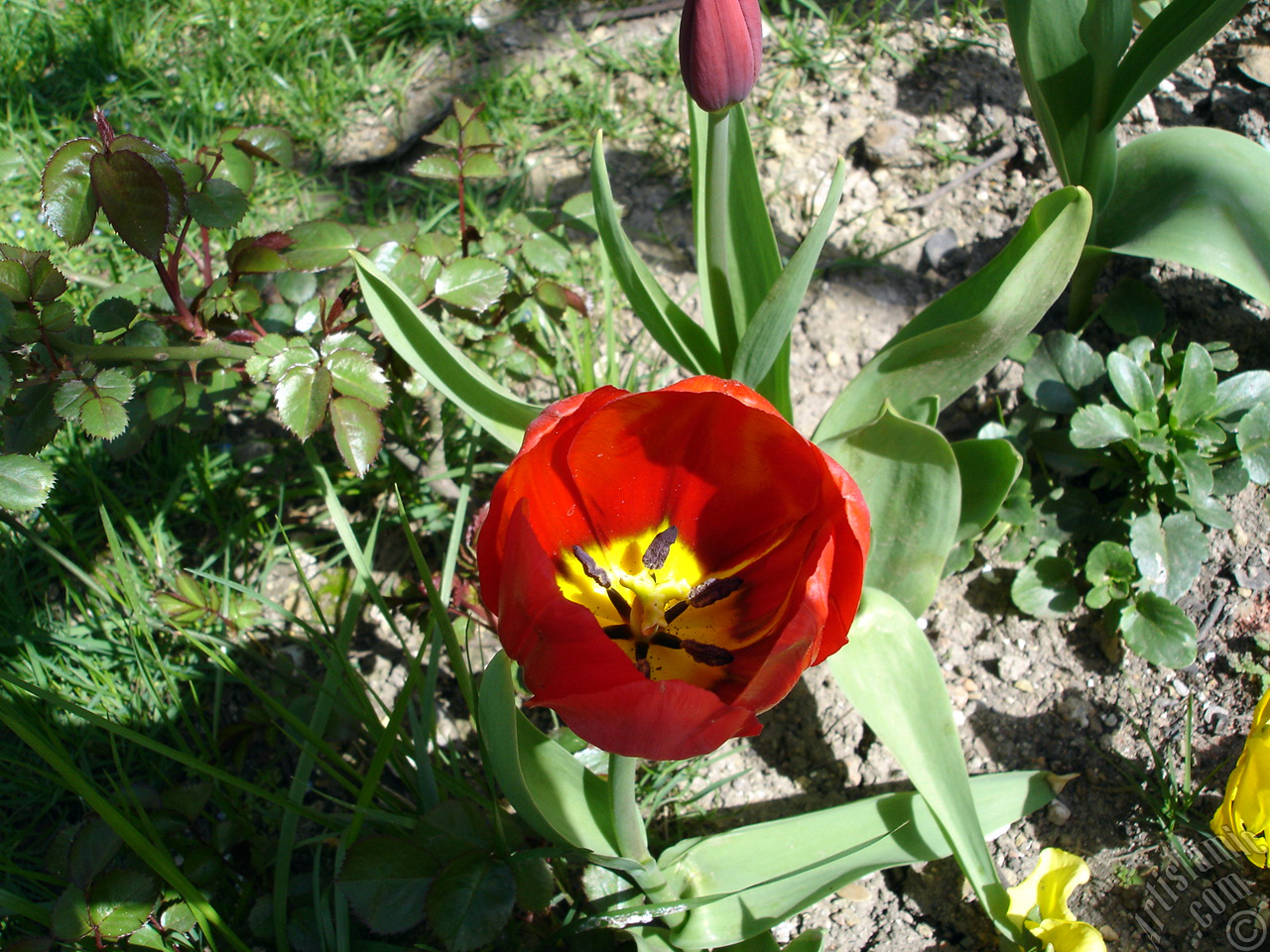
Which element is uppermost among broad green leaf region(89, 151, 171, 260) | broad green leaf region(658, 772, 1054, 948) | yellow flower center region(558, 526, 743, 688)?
broad green leaf region(89, 151, 171, 260)

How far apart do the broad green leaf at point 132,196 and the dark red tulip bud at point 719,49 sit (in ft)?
2.50

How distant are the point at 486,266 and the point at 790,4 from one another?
1829 millimetres

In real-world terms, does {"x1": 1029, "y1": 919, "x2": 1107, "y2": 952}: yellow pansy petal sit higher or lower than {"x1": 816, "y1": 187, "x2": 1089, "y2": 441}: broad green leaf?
lower

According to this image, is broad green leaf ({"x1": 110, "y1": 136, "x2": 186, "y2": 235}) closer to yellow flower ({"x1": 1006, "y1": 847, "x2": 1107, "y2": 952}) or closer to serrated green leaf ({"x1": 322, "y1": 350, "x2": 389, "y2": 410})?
serrated green leaf ({"x1": 322, "y1": 350, "x2": 389, "y2": 410})

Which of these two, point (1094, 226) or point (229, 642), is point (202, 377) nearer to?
point (229, 642)

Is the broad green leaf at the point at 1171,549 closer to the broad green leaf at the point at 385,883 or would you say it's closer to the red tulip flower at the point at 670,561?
the red tulip flower at the point at 670,561

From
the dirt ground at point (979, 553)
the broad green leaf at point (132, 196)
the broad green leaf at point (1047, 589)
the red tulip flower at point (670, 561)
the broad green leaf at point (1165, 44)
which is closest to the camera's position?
the red tulip flower at point (670, 561)

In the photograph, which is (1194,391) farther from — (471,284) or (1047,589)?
(471,284)

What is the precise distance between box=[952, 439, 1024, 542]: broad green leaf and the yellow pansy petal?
2.07 feet

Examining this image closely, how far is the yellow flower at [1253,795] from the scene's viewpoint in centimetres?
130

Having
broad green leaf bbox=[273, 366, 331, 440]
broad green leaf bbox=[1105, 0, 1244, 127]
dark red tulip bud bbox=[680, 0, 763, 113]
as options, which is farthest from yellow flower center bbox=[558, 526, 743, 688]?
broad green leaf bbox=[1105, 0, 1244, 127]

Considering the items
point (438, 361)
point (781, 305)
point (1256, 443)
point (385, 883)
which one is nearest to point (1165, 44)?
point (1256, 443)

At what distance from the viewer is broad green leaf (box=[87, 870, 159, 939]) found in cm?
131

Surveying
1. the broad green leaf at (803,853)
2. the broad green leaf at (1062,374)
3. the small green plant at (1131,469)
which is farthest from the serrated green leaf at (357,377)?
the broad green leaf at (1062,374)
